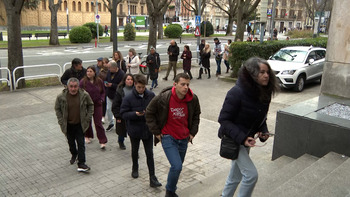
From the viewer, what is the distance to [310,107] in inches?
229

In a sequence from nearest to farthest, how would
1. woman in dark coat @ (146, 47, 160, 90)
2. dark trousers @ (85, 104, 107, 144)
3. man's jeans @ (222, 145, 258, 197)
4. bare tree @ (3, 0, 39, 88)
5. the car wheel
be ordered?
1. man's jeans @ (222, 145, 258, 197)
2. dark trousers @ (85, 104, 107, 144)
3. bare tree @ (3, 0, 39, 88)
4. the car wheel
5. woman in dark coat @ (146, 47, 160, 90)

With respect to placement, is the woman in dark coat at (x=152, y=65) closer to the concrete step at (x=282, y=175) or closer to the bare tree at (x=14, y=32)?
the bare tree at (x=14, y=32)

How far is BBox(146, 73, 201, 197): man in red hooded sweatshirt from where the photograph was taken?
4137 mm

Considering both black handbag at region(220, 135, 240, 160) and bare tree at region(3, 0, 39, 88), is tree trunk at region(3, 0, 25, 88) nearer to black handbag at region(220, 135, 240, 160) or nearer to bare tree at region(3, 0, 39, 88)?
bare tree at region(3, 0, 39, 88)

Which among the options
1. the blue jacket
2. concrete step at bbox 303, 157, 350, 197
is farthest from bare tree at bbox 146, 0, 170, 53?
concrete step at bbox 303, 157, 350, 197

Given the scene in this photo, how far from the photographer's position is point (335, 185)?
3.92 metres

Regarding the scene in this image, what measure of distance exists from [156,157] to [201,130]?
1949mm

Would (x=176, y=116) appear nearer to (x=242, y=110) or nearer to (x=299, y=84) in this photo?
(x=242, y=110)

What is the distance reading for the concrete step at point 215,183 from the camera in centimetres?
468

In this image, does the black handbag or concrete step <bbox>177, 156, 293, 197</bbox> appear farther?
concrete step <bbox>177, 156, 293, 197</bbox>

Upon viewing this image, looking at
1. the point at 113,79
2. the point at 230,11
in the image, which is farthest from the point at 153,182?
the point at 230,11

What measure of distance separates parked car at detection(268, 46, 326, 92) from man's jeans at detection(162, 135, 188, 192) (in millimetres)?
8426

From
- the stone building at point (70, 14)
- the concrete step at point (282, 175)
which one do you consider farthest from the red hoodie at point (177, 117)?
the stone building at point (70, 14)

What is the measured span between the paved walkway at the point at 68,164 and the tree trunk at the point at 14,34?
137 inches
